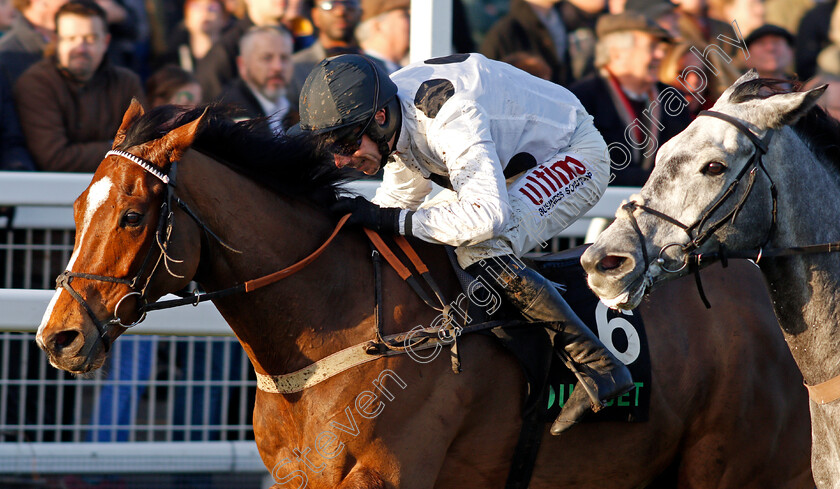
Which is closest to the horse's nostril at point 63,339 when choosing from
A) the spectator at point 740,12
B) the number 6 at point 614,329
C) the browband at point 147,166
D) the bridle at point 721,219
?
the browband at point 147,166

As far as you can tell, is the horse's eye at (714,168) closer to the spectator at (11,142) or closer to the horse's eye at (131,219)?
the horse's eye at (131,219)

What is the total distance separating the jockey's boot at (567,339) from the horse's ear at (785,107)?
2.83ft

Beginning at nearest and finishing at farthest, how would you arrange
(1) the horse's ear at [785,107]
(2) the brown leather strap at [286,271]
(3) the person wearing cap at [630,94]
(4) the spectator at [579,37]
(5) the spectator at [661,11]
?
(1) the horse's ear at [785,107]
(2) the brown leather strap at [286,271]
(3) the person wearing cap at [630,94]
(5) the spectator at [661,11]
(4) the spectator at [579,37]

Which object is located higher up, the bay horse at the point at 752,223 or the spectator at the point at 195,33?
the bay horse at the point at 752,223

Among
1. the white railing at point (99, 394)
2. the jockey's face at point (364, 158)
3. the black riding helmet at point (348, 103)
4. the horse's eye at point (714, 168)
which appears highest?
the horse's eye at point (714, 168)

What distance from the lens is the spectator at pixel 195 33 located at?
5605 mm

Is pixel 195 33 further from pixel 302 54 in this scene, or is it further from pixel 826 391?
pixel 826 391

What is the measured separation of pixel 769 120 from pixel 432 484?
1.44 m

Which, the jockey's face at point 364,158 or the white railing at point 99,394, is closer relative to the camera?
the jockey's face at point 364,158

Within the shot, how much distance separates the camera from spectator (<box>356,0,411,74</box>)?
5578 mm

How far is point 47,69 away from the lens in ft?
16.0

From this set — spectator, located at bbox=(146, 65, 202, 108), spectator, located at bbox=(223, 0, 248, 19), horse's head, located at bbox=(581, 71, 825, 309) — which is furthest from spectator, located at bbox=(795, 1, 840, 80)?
horse's head, located at bbox=(581, 71, 825, 309)

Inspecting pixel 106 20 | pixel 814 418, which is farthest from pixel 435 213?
pixel 106 20

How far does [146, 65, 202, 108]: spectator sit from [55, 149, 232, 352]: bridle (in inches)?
86.4
